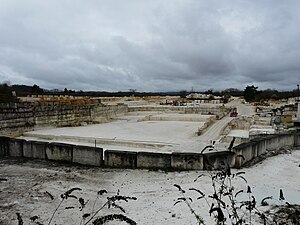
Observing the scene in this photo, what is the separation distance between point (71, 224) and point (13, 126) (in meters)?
15.1

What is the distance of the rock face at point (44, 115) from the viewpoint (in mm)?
18531

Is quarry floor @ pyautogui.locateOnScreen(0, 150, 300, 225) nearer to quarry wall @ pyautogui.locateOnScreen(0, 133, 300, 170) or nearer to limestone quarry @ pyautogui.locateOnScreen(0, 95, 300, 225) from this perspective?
limestone quarry @ pyautogui.locateOnScreen(0, 95, 300, 225)

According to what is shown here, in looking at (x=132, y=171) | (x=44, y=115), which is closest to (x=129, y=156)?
(x=132, y=171)

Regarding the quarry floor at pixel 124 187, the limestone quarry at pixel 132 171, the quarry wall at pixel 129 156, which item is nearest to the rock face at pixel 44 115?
the limestone quarry at pixel 132 171

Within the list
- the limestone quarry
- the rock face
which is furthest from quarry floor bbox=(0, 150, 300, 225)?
the rock face

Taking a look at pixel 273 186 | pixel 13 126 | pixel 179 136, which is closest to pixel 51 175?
pixel 273 186

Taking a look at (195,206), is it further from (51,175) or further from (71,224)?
(51,175)

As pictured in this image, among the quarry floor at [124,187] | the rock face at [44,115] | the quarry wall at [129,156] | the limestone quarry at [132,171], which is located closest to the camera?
the quarry floor at [124,187]

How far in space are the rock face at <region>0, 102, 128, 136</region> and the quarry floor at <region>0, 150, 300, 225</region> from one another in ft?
28.5

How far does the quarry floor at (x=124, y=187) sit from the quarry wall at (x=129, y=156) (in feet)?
1.19

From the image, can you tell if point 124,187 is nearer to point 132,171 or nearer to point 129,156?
point 132,171

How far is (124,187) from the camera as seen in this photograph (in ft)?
25.4

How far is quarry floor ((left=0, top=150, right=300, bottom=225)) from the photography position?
5812mm

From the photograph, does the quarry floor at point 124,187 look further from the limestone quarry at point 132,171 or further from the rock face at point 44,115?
the rock face at point 44,115
